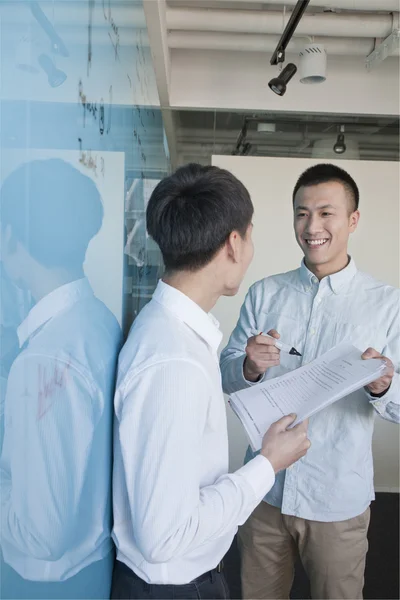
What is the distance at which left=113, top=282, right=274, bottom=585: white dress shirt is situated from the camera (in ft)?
2.91

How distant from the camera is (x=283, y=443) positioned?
1207 millimetres

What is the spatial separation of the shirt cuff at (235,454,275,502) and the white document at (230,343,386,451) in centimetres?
11

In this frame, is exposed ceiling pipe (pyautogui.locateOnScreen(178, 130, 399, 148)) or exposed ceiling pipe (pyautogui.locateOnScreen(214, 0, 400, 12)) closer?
exposed ceiling pipe (pyautogui.locateOnScreen(214, 0, 400, 12))

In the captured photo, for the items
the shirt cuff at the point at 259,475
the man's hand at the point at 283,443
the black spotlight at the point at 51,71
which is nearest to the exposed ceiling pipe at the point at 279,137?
the man's hand at the point at 283,443

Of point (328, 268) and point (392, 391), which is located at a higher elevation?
point (328, 268)

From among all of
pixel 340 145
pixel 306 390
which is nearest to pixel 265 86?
pixel 340 145

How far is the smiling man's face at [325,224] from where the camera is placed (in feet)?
6.26

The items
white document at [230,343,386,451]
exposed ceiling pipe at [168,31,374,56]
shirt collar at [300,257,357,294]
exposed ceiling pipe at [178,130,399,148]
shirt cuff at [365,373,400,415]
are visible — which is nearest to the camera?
white document at [230,343,386,451]

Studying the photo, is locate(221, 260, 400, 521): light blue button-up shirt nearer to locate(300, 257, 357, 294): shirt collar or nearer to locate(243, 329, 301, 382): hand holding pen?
locate(300, 257, 357, 294): shirt collar

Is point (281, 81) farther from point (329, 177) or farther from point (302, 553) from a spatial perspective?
point (302, 553)

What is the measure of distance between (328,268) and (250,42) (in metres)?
2.67

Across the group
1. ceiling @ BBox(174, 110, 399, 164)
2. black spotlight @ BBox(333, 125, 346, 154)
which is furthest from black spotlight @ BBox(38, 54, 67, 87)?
black spotlight @ BBox(333, 125, 346, 154)

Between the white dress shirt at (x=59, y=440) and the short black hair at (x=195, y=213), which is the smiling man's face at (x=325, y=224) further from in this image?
the white dress shirt at (x=59, y=440)

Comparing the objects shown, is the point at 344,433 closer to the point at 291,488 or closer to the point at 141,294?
the point at 291,488
